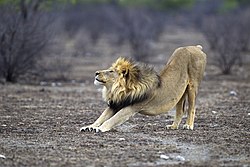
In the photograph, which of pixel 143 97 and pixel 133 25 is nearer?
pixel 143 97

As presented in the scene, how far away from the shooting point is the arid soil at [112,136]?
791 cm

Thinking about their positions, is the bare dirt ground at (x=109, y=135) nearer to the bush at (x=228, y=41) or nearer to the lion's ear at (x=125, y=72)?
the lion's ear at (x=125, y=72)

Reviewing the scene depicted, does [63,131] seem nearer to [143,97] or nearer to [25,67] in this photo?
[143,97]

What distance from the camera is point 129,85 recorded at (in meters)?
9.84

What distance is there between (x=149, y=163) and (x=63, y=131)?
2549 millimetres

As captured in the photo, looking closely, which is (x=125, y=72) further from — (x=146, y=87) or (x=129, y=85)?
(x=146, y=87)

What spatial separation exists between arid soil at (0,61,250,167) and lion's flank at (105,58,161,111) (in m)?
0.46

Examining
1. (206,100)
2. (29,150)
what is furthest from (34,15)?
(29,150)

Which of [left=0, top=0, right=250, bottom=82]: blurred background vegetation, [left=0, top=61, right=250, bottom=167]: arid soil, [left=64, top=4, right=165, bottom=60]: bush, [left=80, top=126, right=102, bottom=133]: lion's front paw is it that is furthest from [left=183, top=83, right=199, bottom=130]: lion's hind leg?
[left=64, top=4, right=165, bottom=60]: bush

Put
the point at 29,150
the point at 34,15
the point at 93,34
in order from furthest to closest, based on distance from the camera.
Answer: the point at 93,34 → the point at 34,15 → the point at 29,150

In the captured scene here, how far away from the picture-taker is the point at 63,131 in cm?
997

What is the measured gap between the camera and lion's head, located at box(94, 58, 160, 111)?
9797mm

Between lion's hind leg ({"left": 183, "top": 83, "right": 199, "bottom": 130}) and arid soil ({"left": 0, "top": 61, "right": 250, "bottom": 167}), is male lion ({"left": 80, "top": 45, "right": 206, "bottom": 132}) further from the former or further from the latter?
arid soil ({"left": 0, "top": 61, "right": 250, "bottom": 167})

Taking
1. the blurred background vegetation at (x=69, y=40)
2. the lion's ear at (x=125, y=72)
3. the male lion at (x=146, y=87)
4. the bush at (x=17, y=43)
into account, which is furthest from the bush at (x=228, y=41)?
the lion's ear at (x=125, y=72)
